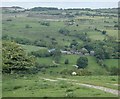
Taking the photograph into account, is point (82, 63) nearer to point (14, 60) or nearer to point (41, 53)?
point (41, 53)

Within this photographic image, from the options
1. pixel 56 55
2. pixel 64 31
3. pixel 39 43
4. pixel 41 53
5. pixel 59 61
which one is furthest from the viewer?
pixel 64 31

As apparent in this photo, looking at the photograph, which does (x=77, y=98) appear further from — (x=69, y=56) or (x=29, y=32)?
(x=29, y=32)

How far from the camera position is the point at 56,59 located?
334 ft

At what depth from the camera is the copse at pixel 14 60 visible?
37.1 m

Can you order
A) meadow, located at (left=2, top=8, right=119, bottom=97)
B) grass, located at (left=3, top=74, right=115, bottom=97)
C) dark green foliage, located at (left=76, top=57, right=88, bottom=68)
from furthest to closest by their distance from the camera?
1. dark green foliage, located at (left=76, top=57, right=88, bottom=68)
2. meadow, located at (left=2, top=8, right=119, bottom=97)
3. grass, located at (left=3, top=74, right=115, bottom=97)

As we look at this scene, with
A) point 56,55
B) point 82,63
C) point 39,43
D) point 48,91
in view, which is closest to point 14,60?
point 48,91

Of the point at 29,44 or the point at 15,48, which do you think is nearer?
the point at 15,48

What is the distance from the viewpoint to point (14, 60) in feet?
123

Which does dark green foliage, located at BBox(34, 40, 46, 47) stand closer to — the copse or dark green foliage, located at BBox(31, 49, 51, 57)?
dark green foliage, located at BBox(31, 49, 51, 57)

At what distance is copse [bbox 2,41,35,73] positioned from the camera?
37062 mm

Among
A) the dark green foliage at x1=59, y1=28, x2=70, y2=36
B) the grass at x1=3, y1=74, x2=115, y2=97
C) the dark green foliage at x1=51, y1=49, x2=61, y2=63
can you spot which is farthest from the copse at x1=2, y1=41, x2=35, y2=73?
the dark green foliage at x1=59, y1=28, x2=70, y2=36

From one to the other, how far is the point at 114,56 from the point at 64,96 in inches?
3491

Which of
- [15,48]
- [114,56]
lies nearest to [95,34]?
[114,56]

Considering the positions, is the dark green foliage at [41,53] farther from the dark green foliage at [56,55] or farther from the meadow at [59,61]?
the dark green foliage at [56,55]
